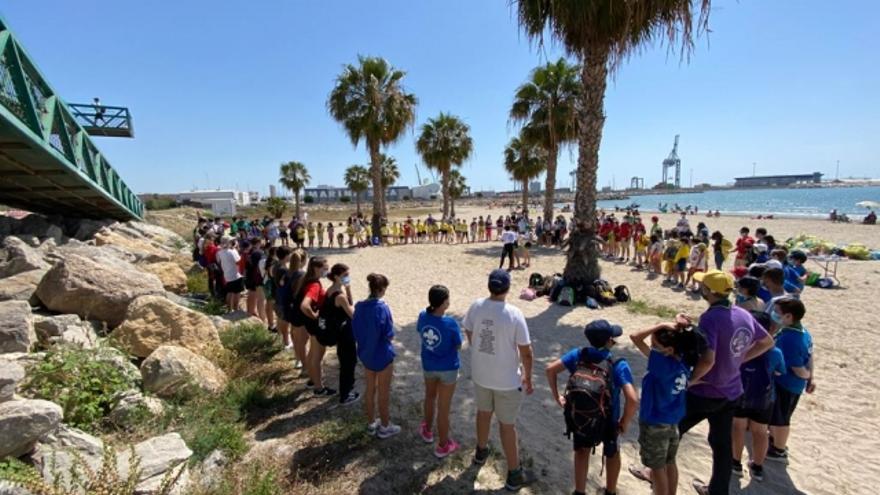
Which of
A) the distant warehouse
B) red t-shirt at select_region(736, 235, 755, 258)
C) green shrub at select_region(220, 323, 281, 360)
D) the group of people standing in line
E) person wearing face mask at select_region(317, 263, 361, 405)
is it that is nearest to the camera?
the group of people standing in line

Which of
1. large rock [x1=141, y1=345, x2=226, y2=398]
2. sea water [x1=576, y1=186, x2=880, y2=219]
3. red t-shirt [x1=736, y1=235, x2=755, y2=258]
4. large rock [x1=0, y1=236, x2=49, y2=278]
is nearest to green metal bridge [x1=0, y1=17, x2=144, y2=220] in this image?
large rock [x1=0, y1=236, x2=49, y2=278]

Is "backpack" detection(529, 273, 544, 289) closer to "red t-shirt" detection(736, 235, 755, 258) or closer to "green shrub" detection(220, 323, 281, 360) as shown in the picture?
"red t-shirt" detection(736, 235, 755, 258)

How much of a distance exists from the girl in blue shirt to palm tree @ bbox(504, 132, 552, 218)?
24.7m

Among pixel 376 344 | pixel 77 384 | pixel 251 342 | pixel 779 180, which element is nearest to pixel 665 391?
pixel 376 344

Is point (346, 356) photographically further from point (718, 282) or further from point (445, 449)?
point (718, 282)

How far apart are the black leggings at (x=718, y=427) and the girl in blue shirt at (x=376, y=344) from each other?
2.52 m

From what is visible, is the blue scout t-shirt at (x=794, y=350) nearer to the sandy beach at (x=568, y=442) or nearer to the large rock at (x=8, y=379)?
the sandy beach at (x=568, y=442)

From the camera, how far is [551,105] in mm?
17922

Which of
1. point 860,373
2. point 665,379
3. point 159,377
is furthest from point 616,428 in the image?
point 860,373

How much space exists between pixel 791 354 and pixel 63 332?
7157 millimetres

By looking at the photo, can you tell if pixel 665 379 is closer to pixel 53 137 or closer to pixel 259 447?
pixel 259 447

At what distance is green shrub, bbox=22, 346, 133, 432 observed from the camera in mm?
3502

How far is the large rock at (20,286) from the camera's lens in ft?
18.4

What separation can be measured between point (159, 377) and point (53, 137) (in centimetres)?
585
